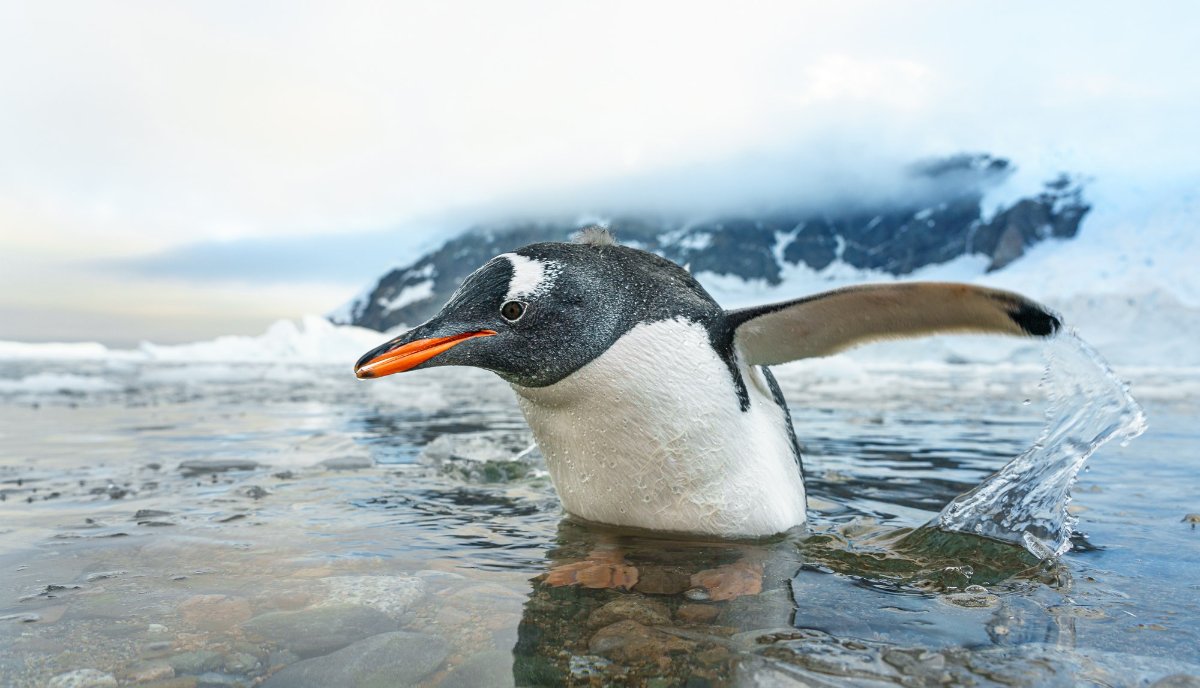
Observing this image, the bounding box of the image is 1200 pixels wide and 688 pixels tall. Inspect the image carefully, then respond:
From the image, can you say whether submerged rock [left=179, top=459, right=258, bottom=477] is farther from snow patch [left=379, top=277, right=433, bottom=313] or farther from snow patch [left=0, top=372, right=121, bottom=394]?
snow patch [left=379, top=277, right=433, bottom=313]

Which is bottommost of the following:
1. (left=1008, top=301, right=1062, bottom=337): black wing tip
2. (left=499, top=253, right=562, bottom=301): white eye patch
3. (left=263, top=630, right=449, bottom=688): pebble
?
(left=263, top=630, right=449, bottom=688): pebble

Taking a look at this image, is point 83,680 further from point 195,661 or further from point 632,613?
point 632,613

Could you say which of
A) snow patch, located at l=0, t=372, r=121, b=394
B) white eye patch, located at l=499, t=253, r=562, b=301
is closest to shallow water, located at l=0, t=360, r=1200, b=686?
white eye patch, located at l=499, t=253, r=562, b=301

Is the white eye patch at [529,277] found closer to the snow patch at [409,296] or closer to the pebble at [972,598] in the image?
the pebble at [972,598]

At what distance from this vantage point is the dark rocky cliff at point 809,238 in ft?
258

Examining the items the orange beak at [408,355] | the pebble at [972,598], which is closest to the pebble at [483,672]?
the orange beak at [408,355]

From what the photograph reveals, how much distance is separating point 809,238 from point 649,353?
103086 mm

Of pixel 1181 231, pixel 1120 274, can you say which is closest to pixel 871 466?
pixel 1120 274

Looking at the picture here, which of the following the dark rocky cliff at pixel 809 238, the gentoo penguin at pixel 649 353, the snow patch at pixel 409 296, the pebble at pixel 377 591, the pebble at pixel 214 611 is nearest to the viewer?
the pebble at pixel 214 611

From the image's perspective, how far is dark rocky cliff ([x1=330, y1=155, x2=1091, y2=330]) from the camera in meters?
78.5

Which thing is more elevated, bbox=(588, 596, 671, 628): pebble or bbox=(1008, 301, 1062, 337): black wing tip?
bbox=(1008, 301, 1062, 337): black wing tip

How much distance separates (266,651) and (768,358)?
6.21ft

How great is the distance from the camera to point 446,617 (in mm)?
1916

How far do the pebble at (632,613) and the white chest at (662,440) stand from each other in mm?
667
